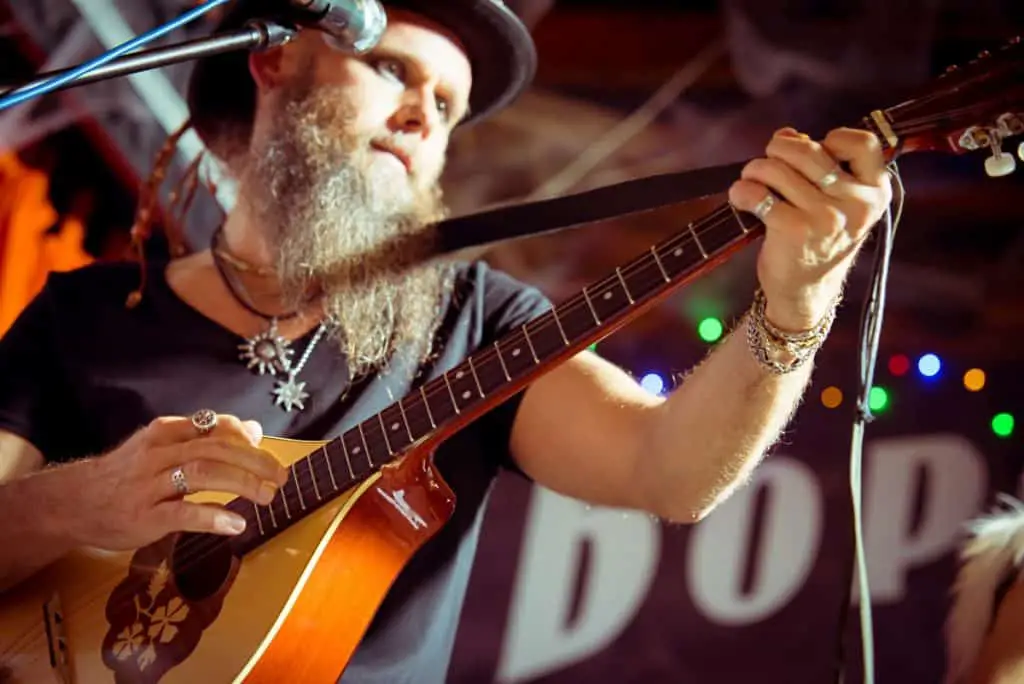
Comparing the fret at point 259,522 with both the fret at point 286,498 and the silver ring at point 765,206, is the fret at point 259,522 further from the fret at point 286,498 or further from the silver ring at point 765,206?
the silver ring at point 765,206

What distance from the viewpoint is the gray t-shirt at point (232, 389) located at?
1363 mm

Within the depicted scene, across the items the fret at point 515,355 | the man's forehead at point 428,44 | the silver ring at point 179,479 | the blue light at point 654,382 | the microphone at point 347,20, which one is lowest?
the silver ring at point 179,479

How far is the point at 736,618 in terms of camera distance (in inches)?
80.6

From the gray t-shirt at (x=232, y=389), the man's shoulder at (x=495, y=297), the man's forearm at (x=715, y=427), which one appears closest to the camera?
the man's forearm at (x=715, y=427)

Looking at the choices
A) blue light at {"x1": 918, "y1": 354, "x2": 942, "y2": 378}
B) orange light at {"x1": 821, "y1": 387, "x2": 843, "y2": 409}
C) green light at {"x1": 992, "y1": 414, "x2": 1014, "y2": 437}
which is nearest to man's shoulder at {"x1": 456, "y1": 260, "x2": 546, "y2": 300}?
orange light at {"x1": 821, "y1": 387, "x2": 843, "y2": 409}

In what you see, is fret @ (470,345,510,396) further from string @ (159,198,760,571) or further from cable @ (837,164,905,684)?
cable @ (837,164,905,684)

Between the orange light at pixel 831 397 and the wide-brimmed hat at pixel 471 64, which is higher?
the wide-brimmed hat at pixel 471 64

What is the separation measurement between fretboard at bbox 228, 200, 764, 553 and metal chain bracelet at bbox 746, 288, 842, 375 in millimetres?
86

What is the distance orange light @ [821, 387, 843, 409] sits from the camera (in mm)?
2094

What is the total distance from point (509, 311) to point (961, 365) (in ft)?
3.67

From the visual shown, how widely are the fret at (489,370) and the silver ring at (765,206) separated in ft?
1.06

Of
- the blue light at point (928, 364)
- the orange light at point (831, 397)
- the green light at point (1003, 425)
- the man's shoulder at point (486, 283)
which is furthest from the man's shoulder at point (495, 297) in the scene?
the green light at point (1003, 425)

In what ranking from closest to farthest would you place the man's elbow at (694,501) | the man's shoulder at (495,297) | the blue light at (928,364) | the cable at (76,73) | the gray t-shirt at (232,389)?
1. the cable at (76,73)
2. the man's elbow at (694,501)
3. the gray t-shirt at (232,389)
4. the man's shoulder at (495,297)
5. the blue light at (928,364)

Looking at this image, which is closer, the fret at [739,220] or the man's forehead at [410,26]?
the fret at [739,220]
